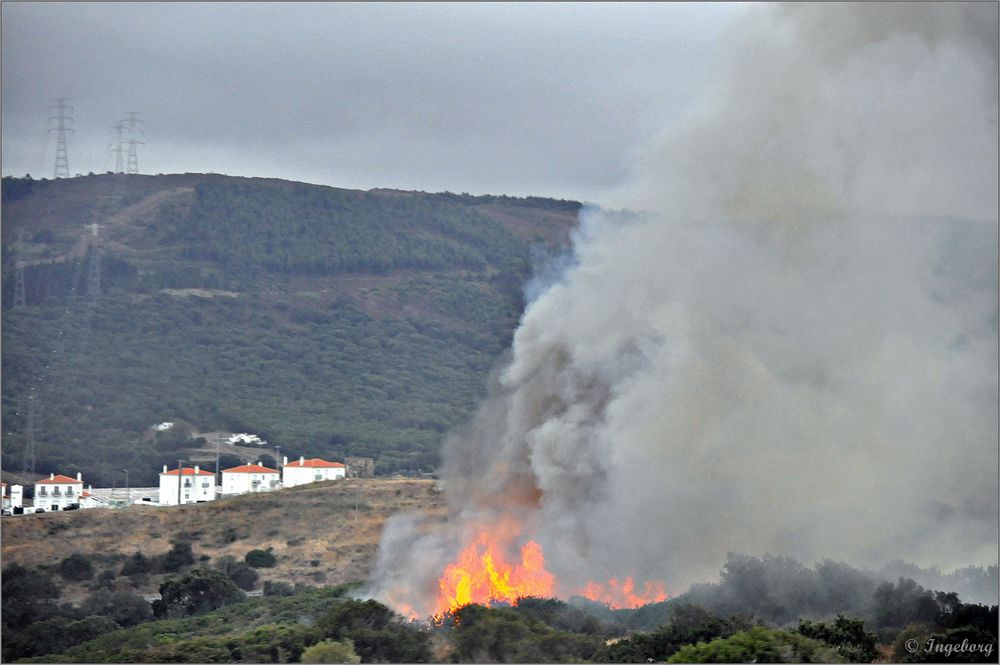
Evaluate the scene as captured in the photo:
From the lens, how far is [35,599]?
68875 mm

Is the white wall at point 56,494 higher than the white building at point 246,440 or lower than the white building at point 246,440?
lower

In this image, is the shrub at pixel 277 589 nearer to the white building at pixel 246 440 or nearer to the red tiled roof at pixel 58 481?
the red tiled roof at pixel 58 481

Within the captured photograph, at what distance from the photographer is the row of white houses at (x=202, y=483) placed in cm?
10469

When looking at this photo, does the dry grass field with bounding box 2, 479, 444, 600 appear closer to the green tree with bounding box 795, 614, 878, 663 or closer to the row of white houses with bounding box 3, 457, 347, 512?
the row of white houses with bounding box 3, 457, 347, 512

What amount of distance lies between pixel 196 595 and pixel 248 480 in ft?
154

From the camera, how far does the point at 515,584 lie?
54.1m

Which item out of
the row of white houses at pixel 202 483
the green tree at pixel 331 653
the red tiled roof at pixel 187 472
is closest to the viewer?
the green tree at pixel 331 653

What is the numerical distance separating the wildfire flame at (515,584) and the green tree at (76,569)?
27865mm

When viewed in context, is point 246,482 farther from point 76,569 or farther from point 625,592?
point 625,592

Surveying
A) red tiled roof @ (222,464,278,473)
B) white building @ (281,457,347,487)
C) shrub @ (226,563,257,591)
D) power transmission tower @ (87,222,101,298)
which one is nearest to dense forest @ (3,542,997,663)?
shrub @ (226,563,257,591)

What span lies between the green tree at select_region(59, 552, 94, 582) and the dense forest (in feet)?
40.3

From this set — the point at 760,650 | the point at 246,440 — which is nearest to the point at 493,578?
the point at 760,650

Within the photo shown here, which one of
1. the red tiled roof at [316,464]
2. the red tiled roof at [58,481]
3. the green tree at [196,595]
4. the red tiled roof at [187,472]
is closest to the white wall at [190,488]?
the red tiled roof at [187,472]

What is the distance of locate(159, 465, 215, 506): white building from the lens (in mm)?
110812
